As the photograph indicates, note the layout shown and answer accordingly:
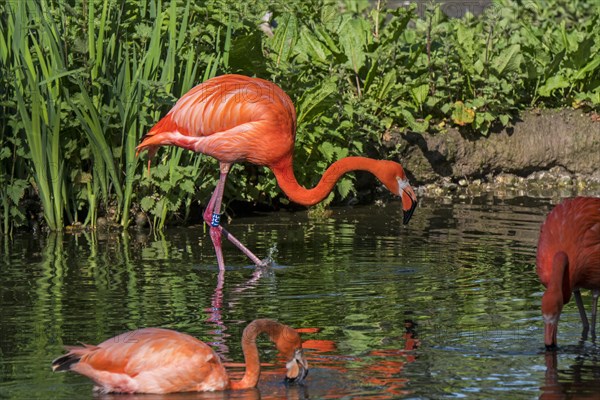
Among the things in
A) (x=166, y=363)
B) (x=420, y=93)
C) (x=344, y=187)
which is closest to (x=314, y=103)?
(x=344, y=187)

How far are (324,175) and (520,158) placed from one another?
3.88 meters

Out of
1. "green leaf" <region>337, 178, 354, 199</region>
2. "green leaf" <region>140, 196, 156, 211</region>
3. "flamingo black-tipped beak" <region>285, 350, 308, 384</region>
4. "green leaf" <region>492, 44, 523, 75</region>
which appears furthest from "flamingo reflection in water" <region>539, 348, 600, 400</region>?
"green leaf" <region>492, 44, 523, 75</region>

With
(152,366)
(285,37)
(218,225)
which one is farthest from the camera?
(285,37)

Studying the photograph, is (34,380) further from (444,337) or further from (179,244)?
(179,244)

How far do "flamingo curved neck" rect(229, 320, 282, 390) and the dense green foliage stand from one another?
4.22m

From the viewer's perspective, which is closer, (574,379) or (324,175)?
(574,379)

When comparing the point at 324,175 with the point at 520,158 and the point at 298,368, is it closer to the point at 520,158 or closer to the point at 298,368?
the point at 298,368

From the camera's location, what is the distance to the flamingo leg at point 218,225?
8.92m

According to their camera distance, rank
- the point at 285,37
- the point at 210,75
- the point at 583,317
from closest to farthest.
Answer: the point at 583,317, the point at 210,75, the point at 285,37

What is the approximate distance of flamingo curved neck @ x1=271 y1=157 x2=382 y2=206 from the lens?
9.13 meters

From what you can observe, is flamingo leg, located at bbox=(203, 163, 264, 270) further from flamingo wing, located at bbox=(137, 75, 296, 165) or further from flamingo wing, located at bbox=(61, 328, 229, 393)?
flamingo wing, located at bbox=(61, 328, 229, 393)

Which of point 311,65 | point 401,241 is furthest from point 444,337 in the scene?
point 311,65

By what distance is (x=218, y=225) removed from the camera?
9.32 metres

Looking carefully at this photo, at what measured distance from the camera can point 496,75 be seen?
1240 cm
